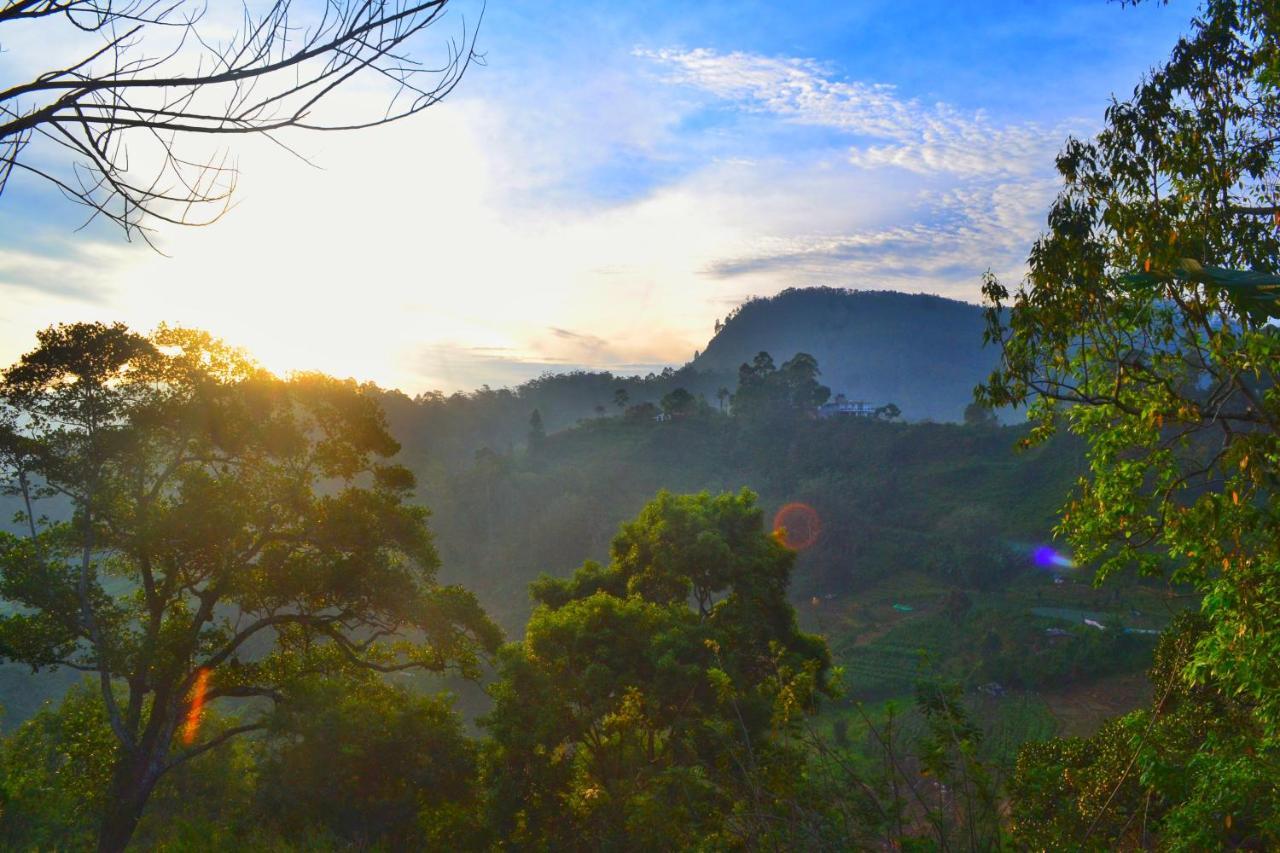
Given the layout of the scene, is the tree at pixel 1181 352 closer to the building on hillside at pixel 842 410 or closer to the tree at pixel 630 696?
the tree at pixel 630 696

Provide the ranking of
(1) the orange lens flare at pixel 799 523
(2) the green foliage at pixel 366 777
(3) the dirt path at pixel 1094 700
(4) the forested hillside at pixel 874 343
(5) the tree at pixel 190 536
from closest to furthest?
(2) the green foliage at pixel 366 777 < (5) the tree at pixel 190 536 < (3) the dirt path at pixel 1094 700 < (1) the orange lens flare at pixel 799 523 < (4) the forested hillside at pixel 874 343

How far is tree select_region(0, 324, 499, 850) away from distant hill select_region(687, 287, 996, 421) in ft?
488

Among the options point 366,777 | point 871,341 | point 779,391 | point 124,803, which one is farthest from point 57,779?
point 871,341

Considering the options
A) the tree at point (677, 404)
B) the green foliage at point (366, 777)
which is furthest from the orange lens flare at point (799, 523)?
the green foliage at point (366, 777)

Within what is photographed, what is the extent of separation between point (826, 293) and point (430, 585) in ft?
572

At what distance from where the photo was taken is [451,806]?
9.66 meters

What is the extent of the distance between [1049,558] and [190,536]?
3882cm

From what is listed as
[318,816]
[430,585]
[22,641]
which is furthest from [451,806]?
[22,641]

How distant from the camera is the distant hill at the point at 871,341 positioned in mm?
159625

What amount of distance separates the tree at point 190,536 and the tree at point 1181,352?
27.3 feet

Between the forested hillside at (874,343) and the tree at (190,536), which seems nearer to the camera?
the tree at (190,536)

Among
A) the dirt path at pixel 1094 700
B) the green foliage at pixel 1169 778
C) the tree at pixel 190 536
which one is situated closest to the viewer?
the green foliage at pixel 1169 778

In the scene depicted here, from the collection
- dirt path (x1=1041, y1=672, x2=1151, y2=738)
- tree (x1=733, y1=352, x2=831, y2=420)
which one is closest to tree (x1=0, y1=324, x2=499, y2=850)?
dirt path (x1=1041, y1=672, x2=1151, y2=738)

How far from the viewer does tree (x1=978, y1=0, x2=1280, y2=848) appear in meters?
5.69
